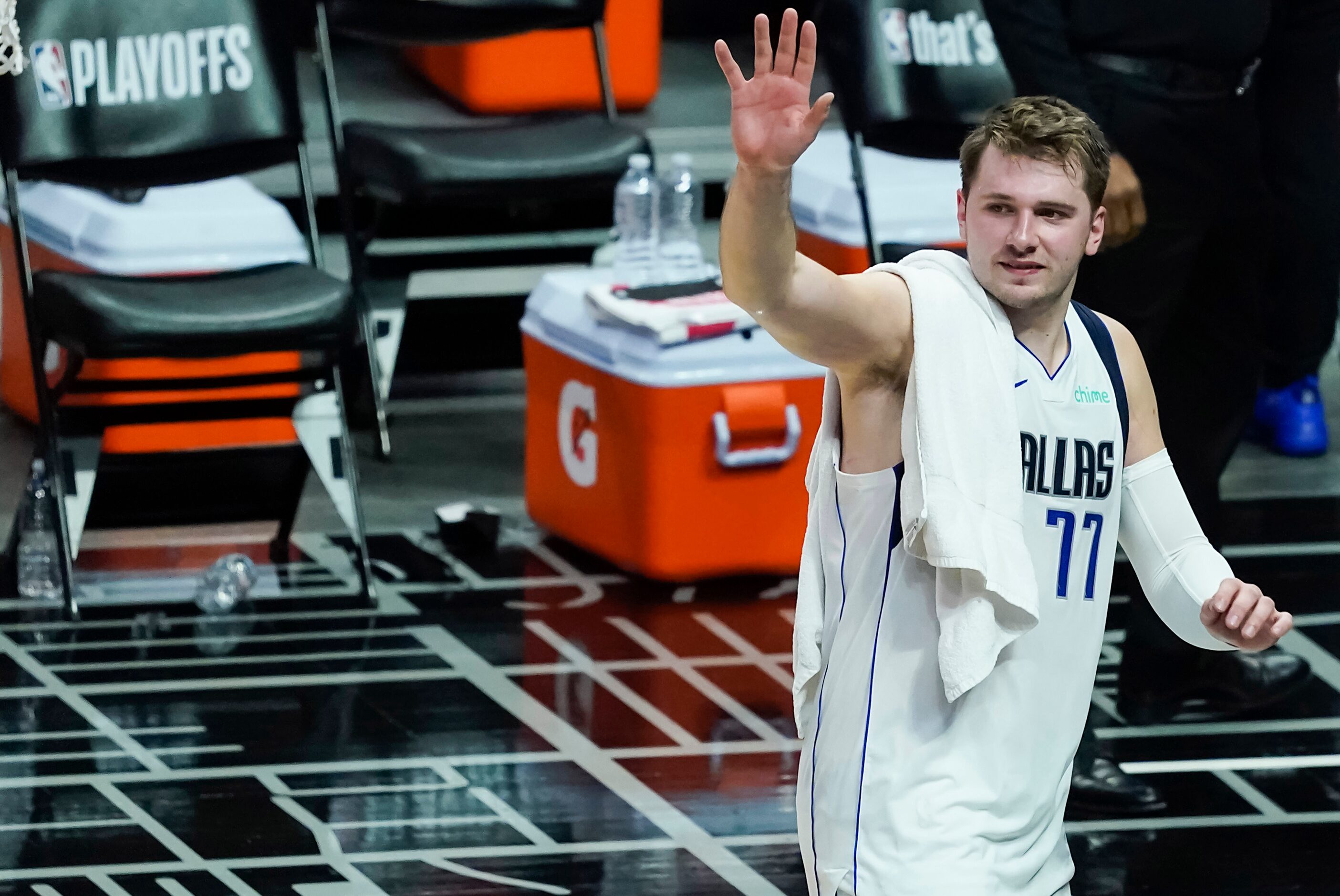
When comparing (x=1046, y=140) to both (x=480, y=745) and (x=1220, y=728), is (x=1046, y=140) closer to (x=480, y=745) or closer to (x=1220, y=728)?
(x=480, y=745)

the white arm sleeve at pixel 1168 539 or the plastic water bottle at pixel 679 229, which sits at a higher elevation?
the white arm sleeve at pixel 1168 539

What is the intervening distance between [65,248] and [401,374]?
120 cm

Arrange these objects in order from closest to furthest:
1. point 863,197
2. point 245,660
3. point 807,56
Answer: point 807,56, point 245,660, point 863,197

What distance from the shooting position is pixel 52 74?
4.30m

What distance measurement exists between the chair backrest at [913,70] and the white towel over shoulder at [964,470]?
2.89m

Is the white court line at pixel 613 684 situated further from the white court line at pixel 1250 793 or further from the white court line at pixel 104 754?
the white court line at pixel 1250 793

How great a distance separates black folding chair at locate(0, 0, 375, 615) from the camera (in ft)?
13.2

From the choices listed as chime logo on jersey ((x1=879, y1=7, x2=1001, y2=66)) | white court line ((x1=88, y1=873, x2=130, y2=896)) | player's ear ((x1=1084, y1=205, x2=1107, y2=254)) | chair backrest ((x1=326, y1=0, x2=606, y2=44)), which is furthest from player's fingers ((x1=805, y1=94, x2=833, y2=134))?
chair backrest ((x1=326, y1=0, x2=606, y2=44))

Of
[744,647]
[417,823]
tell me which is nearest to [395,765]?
[417,823]

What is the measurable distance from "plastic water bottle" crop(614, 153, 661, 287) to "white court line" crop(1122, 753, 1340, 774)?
5.74 ft

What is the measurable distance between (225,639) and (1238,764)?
200 centimetres

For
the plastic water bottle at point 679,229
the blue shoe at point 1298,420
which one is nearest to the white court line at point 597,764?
the plastic water bottle at point 679,229

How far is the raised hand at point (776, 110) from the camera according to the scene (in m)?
1.61

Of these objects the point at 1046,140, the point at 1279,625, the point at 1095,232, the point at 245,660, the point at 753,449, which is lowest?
the point at 245,660
